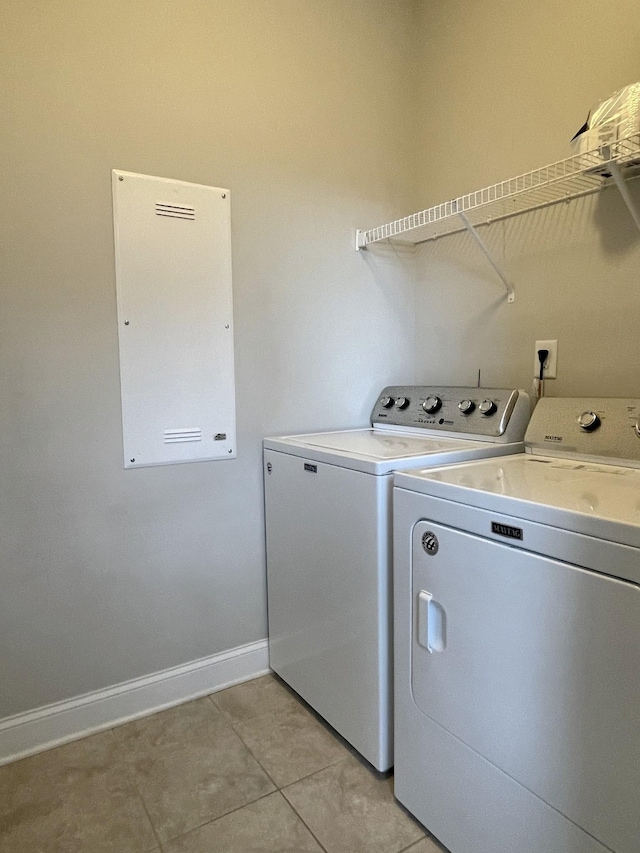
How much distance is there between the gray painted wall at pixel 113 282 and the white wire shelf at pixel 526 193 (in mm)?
185

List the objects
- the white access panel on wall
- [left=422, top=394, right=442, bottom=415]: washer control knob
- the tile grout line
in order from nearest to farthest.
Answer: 1. the tile grout line
2. the white access panel on wall
3. [left=422, top=394, right=442, bottom=415]: washer control knob

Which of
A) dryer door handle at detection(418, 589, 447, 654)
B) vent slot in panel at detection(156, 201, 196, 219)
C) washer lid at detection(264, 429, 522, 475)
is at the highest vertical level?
vent slot in panel at detection(156, 201, 196, 219)

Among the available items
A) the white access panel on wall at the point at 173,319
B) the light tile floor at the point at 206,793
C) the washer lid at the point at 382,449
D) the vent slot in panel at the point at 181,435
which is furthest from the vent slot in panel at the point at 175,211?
the light tile floor at the point at 206,793

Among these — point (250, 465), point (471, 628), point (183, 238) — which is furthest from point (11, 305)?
point (471, 628)

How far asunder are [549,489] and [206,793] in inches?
46.8

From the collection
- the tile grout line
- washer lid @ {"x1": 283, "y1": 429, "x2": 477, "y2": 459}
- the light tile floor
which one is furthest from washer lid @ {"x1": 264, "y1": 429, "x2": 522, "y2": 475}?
the tile grout line

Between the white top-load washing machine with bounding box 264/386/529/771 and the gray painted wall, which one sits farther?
the gray painted wall

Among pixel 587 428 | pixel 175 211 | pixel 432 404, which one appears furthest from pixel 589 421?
pixel 175 211

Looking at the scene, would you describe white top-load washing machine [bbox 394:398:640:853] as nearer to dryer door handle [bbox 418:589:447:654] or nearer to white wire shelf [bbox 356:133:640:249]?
dryer door handle [bbox 418:589:447:654]

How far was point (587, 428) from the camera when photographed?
145 centimetres

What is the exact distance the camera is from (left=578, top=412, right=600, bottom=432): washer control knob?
1438 mm

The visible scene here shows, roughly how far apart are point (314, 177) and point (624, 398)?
1316 mm

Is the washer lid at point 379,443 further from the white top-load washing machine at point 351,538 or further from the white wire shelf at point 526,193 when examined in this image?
the white wire shelf at point 526,193

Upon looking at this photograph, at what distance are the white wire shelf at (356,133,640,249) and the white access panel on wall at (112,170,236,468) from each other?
65 centimetres
